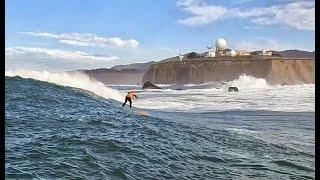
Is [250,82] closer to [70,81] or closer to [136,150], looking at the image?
[70,81]

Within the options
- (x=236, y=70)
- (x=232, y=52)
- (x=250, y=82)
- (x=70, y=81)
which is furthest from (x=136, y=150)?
(x=232, y=52)

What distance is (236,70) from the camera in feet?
352

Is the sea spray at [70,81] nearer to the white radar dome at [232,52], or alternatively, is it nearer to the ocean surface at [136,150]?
the ocean surface at [136,150]

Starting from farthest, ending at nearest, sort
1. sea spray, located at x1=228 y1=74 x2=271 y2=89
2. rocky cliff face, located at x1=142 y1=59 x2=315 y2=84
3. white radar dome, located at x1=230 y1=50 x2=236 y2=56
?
white radar dome, located at x1=230 y1=50 x2=236 y2=56, rocky cliff face, located at x1=142 y1=59 x2=315 y2=84, sea spray, located at x1=228 y1=74 x2=271 y2=89

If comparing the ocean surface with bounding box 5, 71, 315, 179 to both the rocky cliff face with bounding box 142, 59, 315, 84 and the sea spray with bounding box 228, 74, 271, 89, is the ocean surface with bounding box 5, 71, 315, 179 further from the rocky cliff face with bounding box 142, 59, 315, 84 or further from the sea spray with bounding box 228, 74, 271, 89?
the rocky cliff face with bounding box 142, 59, 315, 84

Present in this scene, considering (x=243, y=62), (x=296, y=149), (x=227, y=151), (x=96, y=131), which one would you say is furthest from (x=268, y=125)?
(x=243, y=62)

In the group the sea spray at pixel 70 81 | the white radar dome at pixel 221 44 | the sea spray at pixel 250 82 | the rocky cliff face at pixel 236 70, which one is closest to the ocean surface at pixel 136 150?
the sea spray at pixel 70 81

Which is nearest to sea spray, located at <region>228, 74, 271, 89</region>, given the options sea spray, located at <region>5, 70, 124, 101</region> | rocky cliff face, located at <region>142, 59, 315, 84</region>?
rocky cliff face, located at <region>142, 59, 315, 84</region>

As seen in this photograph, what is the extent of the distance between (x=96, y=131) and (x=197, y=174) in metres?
4.45

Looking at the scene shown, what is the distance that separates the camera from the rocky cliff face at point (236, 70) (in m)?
103

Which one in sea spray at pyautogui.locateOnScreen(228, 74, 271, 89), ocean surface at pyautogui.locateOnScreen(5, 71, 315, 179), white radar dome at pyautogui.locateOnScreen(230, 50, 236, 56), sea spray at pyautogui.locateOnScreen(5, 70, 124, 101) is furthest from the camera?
white radar dome at pyautogui.locateOnScreen(230, 50, 236, 56)

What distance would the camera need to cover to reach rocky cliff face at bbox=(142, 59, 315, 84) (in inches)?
4070

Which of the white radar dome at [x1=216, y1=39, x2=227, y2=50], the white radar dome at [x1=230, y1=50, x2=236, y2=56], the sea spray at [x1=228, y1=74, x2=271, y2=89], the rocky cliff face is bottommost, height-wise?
the sea spray at [x1=228, y1=74, x2=271, y2=89]
